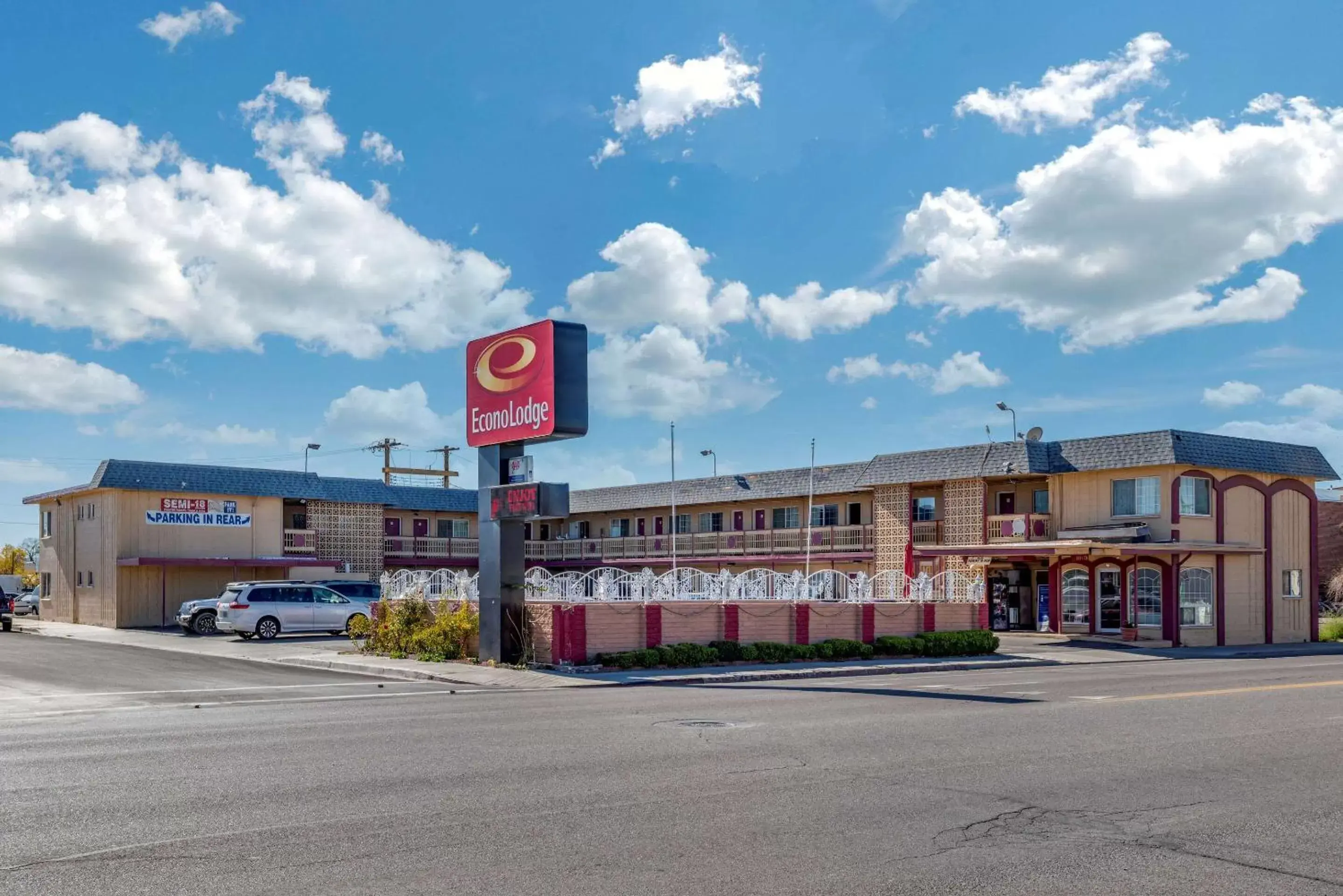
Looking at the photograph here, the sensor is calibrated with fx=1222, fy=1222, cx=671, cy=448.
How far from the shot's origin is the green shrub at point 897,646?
29812mm

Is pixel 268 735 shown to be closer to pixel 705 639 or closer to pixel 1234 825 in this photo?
pixel 1234 825

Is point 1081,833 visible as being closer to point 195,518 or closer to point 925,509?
point 925,509

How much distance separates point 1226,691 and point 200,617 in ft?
98.8

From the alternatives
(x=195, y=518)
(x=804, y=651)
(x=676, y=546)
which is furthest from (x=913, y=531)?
(x=195, y=518)

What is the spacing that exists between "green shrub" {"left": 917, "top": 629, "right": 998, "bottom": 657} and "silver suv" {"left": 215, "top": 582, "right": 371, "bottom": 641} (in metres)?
15.7

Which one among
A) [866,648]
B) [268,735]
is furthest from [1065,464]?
[268,735]

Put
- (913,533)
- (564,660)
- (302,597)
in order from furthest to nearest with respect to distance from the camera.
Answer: (913,533) → (302,597) → (564,660)

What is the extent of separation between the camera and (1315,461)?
137 feet

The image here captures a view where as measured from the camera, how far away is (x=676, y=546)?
54.3 meters

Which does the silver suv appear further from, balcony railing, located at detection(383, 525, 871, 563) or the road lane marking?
the road lane marking

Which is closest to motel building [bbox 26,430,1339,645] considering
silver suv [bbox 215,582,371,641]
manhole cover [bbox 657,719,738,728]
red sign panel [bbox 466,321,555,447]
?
silver suv [bbox 215,582,371,641]

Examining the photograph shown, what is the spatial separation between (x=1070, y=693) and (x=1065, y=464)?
21340mm

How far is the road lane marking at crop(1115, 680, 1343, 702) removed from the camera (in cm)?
1889

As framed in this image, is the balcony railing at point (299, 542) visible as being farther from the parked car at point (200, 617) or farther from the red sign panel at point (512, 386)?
the red sign panel at point (512, 386)
